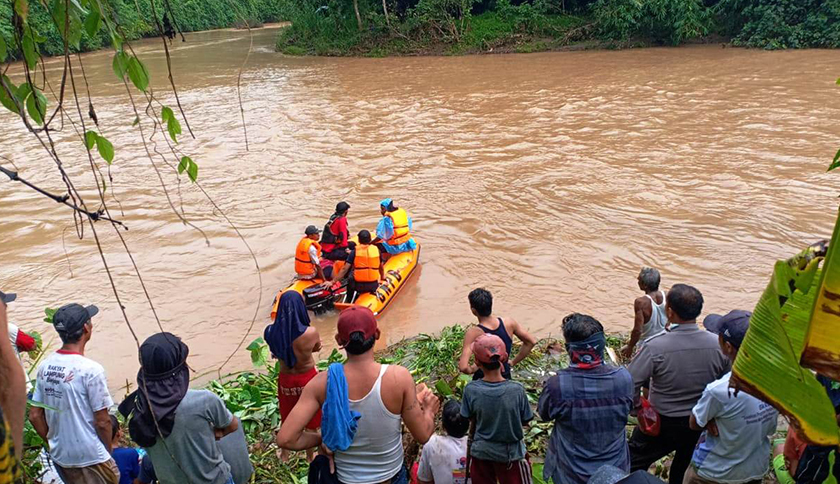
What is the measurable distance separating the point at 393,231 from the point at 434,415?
258 inches

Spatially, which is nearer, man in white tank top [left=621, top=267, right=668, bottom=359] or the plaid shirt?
the plaid shirt

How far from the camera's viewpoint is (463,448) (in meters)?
3.33

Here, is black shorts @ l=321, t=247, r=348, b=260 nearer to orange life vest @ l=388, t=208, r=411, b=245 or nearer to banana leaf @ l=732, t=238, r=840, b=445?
orange life vest @ l=388, t=208, r=411, b=245

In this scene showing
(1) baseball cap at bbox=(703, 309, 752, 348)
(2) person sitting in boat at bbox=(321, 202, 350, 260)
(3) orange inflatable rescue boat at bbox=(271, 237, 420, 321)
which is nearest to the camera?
(1) baseball cap at bbox=(703, 309, 752, 348)

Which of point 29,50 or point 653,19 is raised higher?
point 29,50

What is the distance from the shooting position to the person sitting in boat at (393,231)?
9643mm

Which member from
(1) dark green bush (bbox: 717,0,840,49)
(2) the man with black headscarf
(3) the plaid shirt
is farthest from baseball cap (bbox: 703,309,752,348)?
(1) dark green bush (bbox: 717,0,840,49)

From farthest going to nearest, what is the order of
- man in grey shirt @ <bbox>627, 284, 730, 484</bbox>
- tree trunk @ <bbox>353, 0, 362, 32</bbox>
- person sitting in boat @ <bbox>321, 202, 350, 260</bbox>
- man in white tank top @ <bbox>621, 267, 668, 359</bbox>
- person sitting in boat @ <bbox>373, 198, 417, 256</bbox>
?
tree trunk @ <bbox>353, 0, 362, 32</bbox>
person sitting in boat @ <bbox>373, 198, 417, 256</bbox>
person sitting in boat @ <bbox>321, 202, 350, 260</bbox>
man in white tank top @ <bbox>621, 267, 668, 359</bbox>
man in grey shirt @ <bbox>627, 284, 730, 484</bbox>

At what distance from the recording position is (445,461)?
3.33 meters

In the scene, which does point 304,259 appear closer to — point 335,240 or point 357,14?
point 335,240

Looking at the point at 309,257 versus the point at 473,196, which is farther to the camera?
the point at 473,196

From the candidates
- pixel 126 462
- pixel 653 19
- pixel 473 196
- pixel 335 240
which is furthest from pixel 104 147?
pixel 653 19

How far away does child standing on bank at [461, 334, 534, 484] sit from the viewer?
316cm

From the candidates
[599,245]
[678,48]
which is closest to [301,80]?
[678,48]
